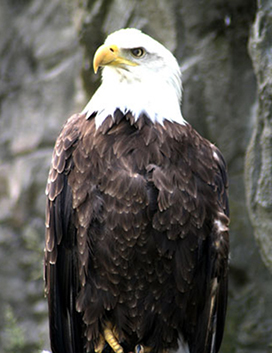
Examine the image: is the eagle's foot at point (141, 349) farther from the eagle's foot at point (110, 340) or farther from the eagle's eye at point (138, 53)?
the eagle's eye at point (138, 53)

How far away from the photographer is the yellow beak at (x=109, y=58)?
3314 mm

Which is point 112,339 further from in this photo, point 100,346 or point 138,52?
point 138,52

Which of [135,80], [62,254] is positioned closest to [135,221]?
[62,254]

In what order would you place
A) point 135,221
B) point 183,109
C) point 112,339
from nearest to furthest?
1. point 135,221
2. point 112,339
3. point 183,109

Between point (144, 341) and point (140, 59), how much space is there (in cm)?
142

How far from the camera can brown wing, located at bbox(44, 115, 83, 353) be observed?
331 centimetres

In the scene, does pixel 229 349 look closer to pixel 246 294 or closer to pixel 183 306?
pixel 246 294

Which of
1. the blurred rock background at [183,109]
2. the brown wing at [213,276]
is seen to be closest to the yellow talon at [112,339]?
the brown wing at [213,276]

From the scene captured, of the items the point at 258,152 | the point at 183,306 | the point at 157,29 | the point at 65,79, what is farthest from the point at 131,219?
the point at 65,79

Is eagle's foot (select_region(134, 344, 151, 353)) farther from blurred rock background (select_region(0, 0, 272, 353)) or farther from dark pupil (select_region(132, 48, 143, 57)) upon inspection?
dark pupil (select_region(132, 48, 143, 57))

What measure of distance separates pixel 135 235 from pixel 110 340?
0.56 metres

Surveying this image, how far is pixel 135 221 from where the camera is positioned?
10.4 ft

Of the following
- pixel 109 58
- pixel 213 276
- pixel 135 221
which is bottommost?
pixel 213 276

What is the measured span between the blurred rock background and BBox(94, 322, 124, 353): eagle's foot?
1.13m
